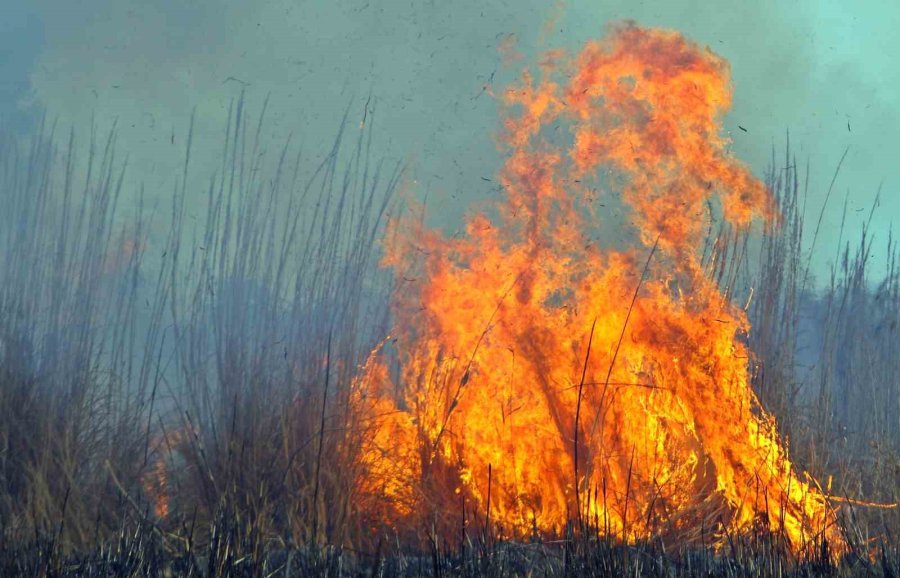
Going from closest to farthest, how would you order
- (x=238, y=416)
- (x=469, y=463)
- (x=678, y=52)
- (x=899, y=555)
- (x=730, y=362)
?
1. (x=899, y=555)
2. (x=238, y=416)
3. (x=730, y=362)
4. (x=469, y=463)
5. (x=678, y=52)

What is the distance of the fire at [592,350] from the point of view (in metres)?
4.29

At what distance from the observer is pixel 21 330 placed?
4.62m

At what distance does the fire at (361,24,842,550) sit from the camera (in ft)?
14.1

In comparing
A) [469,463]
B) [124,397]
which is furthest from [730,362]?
[124,397]

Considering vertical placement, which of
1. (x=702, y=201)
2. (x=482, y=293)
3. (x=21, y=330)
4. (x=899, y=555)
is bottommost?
(x=899, y=555)

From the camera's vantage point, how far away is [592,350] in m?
4.78

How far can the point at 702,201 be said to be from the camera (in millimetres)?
4680

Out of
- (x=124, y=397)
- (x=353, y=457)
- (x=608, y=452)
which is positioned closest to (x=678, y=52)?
(x=608, y=452)

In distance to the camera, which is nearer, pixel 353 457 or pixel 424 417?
pixel 353 457

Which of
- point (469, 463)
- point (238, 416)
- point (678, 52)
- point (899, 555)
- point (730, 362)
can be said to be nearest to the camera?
point (899, 555)

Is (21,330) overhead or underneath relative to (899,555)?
overhead

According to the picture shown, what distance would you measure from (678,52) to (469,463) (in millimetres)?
2530

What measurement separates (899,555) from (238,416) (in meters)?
2.65

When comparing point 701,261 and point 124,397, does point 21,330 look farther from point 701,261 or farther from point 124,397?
point 701,261
